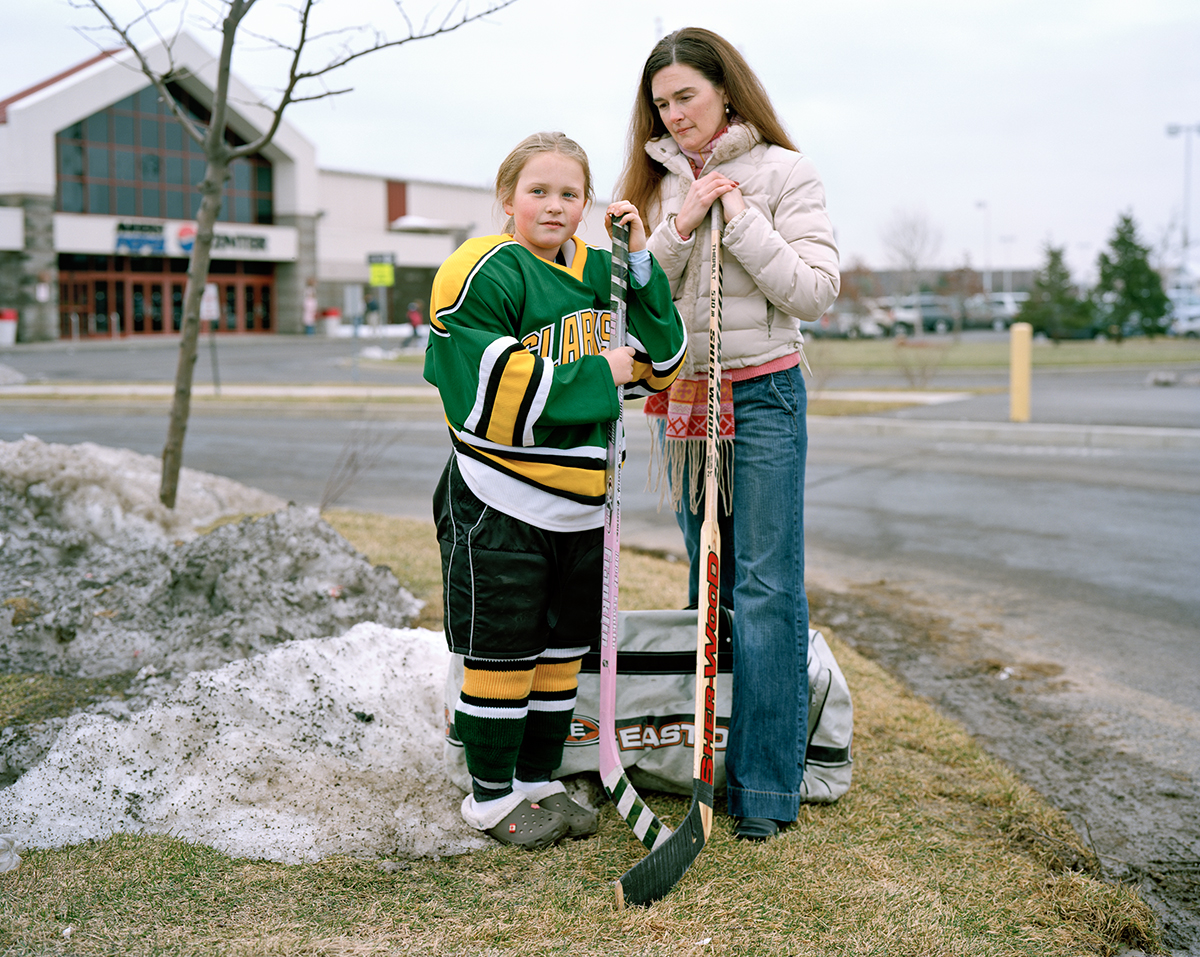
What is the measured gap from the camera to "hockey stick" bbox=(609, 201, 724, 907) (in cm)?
240

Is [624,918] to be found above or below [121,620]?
below

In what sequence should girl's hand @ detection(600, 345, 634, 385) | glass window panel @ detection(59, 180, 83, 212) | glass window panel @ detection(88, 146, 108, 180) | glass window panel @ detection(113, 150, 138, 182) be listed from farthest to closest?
glass window panel @ detection(113, 150, 138, 182) < glass window panel @ detection(88, 146, 108, 180) < glass window panel @ detection(59, 180, 83, 212) < girl's hand @ detection(600, 345, 634, 385)

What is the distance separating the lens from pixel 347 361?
30.3 meters

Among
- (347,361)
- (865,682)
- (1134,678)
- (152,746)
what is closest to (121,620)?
(152,746)

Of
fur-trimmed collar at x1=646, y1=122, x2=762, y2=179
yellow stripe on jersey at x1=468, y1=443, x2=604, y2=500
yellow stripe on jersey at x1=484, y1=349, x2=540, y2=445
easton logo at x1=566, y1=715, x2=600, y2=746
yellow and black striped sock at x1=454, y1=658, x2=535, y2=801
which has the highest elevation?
fur-trimmed collar at x1=646, y1=122, x2=762, y2=179

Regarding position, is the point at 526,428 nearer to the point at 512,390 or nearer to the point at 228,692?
the point at 512,390

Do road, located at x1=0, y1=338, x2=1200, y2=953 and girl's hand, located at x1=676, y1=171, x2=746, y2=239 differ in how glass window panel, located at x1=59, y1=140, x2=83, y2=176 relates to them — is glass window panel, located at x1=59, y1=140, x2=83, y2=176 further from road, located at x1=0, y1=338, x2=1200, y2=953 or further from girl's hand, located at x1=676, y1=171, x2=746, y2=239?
girl's hand, located at x1=676, y1=171, x2=746, y2=239

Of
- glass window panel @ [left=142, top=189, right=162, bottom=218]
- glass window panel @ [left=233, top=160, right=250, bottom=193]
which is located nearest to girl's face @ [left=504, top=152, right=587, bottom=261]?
glass window panel @ [left=142, top=189, right=162, bottom=218]

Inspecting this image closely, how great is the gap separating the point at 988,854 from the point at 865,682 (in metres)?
1.38

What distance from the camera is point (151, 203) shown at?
41.5m

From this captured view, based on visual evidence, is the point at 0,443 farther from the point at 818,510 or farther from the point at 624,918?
the point at 818,510

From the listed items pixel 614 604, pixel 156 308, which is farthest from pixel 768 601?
pixel 156 308

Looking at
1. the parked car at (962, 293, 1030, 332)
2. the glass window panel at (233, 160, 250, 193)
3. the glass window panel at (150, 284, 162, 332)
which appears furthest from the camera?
the parked car at (962, 293, 1030, 332)

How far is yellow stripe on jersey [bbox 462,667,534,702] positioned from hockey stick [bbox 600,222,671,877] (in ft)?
0.67
